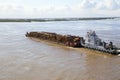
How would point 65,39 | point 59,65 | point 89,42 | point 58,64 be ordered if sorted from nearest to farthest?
point 59,65, point 58,64, point 89,42, point 65,39

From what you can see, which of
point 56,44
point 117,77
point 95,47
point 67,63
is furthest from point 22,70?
point 56,44

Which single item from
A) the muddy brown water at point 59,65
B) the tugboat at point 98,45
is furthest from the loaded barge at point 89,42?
the muddy brown water at point 59,65

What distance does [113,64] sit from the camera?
24.3 m

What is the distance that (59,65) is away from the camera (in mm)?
23906

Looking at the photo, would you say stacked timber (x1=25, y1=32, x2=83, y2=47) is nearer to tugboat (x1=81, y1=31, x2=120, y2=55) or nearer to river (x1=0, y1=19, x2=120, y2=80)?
tugboat (x1=81, y1=31, x2=120, y2=55)

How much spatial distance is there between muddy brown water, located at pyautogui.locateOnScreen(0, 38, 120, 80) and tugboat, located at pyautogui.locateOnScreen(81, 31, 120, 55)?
2.05ft

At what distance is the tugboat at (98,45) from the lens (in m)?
28.6

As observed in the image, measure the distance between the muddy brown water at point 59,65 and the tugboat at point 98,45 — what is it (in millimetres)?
624

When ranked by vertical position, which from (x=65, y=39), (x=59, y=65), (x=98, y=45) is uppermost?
(x=65, y=39)

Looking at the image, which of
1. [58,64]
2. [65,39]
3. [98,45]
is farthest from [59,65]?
[65,39]

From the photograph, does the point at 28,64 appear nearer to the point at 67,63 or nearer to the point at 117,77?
the point at 67,63

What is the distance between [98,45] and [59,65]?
8.45 m

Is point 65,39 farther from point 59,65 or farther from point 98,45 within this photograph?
point 59,65

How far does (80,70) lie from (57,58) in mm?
5333
